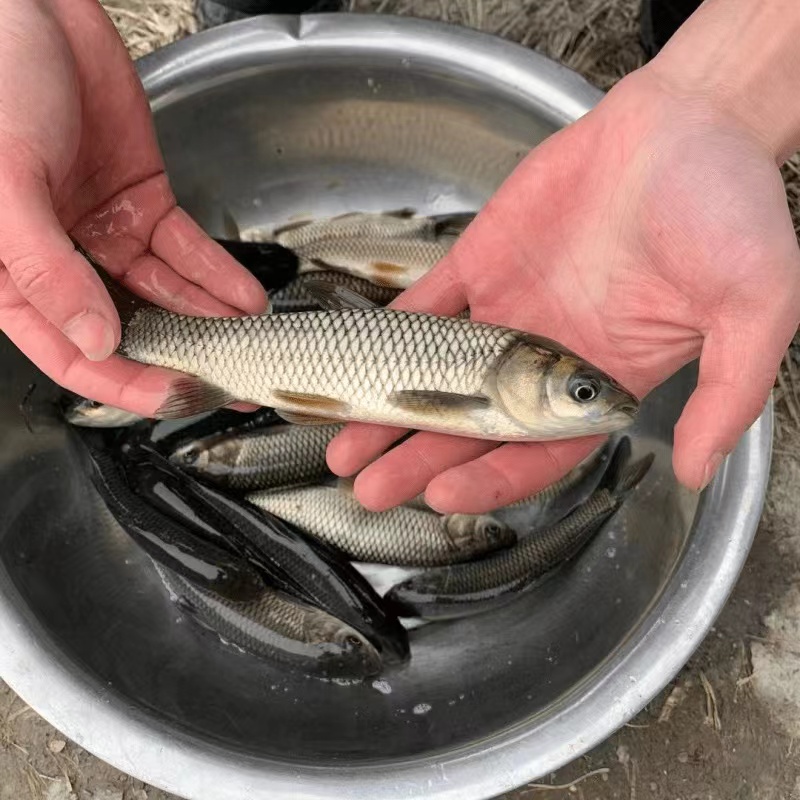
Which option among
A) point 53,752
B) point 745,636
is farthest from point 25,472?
point 745,636

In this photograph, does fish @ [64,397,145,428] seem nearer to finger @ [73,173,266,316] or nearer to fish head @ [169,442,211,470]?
fish head @ [169,442,211,470]

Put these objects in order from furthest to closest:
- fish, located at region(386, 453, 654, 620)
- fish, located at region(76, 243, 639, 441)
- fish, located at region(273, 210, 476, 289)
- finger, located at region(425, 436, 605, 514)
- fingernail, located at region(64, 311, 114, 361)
Answer: fish, located at region(273, 210, 476, 289) → fish, located at region(386, 453, 654, 620) → finger, located at region(425, 436, 605, 514) → fish, located at region(76, 243, 639, 441) → fingernail, located at region(64, 311, 114, 361)

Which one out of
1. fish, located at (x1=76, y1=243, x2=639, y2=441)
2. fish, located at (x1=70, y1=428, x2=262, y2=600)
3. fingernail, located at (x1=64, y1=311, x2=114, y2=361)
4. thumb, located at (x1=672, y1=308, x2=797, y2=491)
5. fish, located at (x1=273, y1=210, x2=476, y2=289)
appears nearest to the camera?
thumb, located at (x1=672, y1=308, x2=797, y2=491)

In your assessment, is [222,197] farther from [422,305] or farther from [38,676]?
[38,676]

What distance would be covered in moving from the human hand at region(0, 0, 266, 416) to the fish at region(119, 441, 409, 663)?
318 millimetres

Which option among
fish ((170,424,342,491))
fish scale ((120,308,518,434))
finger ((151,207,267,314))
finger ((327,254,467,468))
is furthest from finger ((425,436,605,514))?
finger ((151,207,267,314))

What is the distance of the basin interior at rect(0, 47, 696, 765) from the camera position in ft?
6.06

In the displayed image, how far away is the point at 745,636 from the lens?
238 cm

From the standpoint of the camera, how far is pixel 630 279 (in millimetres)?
1703

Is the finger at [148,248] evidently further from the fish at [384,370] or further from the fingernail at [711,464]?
the fingernail at [711,464]

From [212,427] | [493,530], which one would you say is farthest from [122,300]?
[493,530]

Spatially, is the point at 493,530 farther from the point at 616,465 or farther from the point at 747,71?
the point at 747,71

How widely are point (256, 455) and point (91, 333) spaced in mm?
771

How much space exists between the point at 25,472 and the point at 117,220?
0.68 metres
